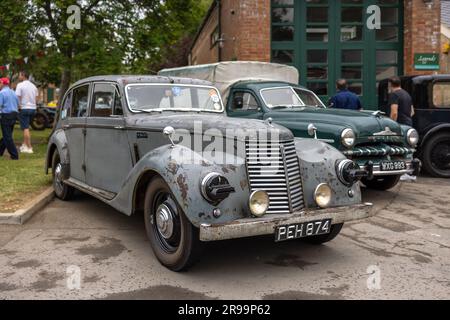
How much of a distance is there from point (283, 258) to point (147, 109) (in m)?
2.23

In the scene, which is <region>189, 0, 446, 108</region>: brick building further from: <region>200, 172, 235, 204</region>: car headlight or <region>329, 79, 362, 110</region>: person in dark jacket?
<region>200, 172, 235, 204</region>: car headlight

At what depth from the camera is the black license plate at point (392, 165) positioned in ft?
23.1

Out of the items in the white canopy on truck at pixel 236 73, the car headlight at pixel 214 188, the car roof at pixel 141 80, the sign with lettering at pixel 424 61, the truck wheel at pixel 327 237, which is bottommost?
the truck wheel at pixel 327 237

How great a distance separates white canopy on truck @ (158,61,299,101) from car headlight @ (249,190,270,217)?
5515 millimetres

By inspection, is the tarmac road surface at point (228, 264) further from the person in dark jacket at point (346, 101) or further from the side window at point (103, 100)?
the person in dark jacket at point (346, 101)

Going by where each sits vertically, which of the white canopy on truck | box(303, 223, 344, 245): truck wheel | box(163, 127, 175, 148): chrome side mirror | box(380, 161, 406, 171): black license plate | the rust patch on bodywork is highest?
the white canopy on truck

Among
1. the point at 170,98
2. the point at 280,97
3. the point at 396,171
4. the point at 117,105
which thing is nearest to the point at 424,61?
the point at 280,97

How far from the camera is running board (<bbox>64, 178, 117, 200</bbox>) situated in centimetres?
532

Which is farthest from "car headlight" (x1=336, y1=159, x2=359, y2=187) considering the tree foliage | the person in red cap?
the tree foliage

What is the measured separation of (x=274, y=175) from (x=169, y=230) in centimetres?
103

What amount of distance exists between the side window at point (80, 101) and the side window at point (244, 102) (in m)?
3.12

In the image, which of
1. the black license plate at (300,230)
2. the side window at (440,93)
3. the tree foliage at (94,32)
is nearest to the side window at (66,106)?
the black license plate at (300,230)

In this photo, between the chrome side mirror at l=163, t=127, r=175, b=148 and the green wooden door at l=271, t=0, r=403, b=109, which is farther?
the green wooden door at l=271, t=0, r=403, b=109
